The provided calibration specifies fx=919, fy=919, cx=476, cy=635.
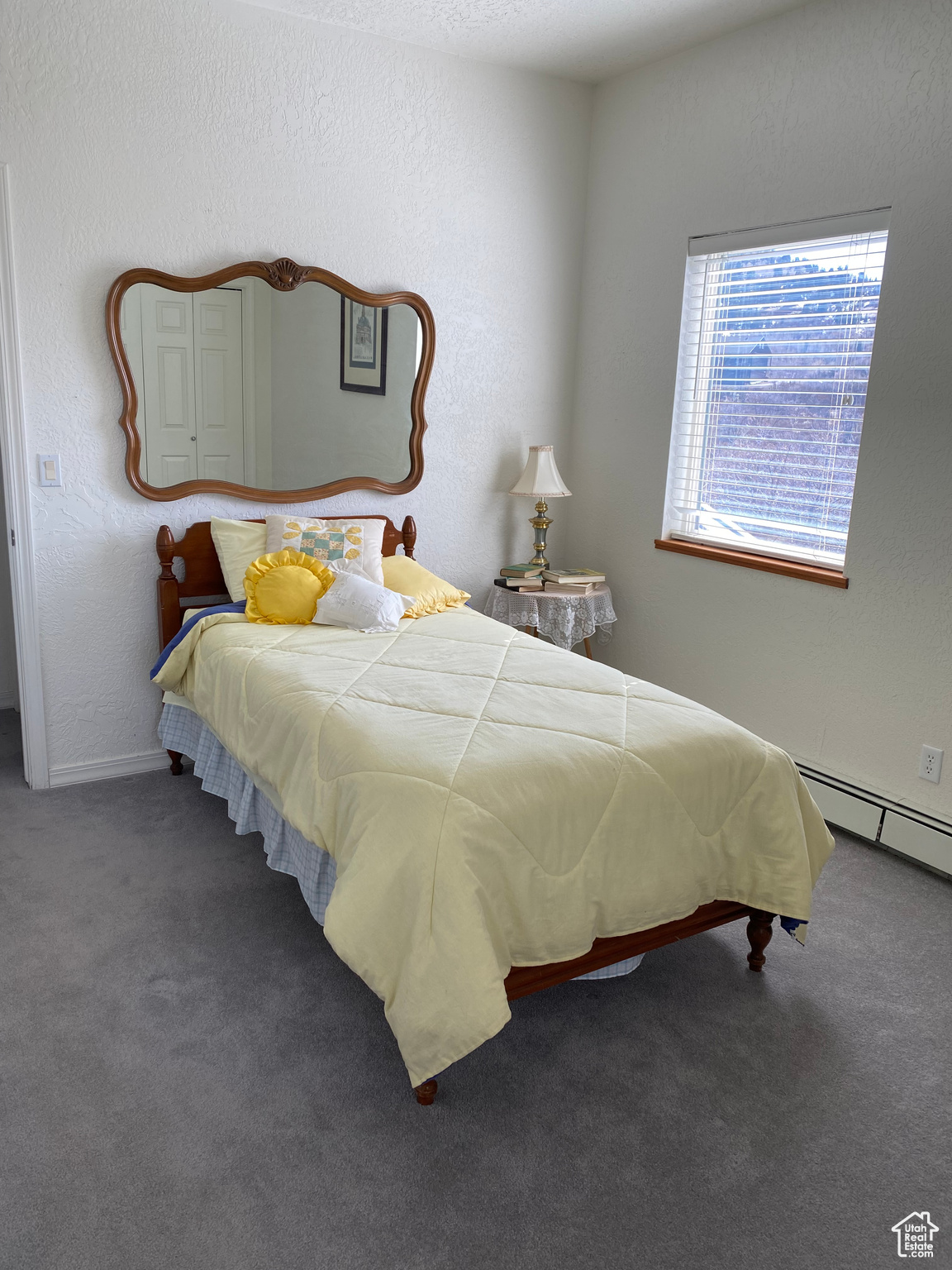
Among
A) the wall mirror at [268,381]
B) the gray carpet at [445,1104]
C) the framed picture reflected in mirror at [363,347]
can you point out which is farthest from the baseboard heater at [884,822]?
the framed picture reflected in mirror at [363,347]

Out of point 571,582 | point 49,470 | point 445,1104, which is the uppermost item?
point 49,470

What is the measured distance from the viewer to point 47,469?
3.19m

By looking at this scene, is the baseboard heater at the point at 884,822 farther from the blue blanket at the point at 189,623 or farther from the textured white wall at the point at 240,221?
the blue blanket at the point at 189,623

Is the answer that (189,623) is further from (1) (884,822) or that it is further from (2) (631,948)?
(1) (884,822)

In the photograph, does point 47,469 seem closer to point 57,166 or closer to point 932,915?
point 57,166

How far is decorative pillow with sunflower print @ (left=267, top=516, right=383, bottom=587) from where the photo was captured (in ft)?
11.4

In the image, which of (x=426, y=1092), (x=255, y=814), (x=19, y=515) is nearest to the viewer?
(x=426, y=1092)

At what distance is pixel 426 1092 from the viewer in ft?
6.20

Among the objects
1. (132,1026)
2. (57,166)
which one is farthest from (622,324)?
(132,1026)

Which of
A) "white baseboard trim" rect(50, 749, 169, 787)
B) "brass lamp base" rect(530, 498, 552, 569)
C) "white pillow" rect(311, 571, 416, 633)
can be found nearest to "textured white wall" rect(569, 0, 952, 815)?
"brass lamp base" rect(530, 498, 552, 569)

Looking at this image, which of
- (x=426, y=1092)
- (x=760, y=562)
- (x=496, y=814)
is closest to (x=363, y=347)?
(x=760, y=562)

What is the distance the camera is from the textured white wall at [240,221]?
10.0 ft

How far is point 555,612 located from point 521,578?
222 millimetres

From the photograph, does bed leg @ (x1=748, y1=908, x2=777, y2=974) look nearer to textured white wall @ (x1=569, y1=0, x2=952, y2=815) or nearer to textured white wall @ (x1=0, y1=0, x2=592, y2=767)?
textured white wall @ (x1=569, y1=0, x2=952, y2=815)
